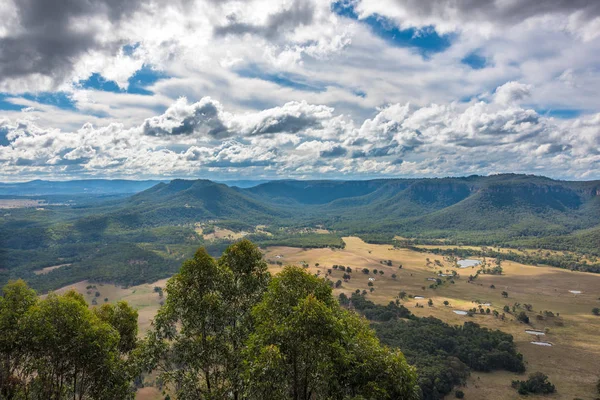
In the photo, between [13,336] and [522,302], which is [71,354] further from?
[522,302]

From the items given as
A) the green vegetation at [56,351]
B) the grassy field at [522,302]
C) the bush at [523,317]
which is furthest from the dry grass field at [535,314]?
the green vegetation at [56,351]

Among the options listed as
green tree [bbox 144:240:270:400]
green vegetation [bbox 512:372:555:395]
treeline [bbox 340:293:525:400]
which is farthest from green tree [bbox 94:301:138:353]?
green vegetation [bbox 512:372:555:395]

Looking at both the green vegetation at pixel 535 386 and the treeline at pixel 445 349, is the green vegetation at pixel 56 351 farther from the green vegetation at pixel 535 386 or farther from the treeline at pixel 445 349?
the green vegetation at pixel 535 386

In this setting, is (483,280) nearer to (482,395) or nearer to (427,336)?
(427,336)

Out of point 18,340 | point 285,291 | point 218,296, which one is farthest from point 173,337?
point 18,340

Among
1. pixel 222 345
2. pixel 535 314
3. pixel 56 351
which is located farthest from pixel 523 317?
pixel 56 351
